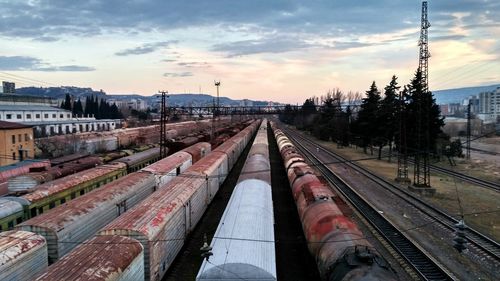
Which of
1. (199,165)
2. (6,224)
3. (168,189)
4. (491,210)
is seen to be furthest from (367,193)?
(6,224)

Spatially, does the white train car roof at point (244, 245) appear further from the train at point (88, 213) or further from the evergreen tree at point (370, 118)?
the evergreen tree at point (370, 118)

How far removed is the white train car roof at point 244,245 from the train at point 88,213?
617cm

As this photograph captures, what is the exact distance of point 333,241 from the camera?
47.3 feet

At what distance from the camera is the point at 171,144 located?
49000mm

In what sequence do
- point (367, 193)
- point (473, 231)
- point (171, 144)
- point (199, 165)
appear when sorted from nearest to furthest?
point (473, 231)
point (199, 165)
point (367, 193)
point (171, 144)

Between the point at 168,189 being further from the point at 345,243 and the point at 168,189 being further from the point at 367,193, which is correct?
the point at 367,193

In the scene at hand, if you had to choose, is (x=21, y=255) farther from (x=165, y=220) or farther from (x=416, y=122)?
(x=416, y=122)

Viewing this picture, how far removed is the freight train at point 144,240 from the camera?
37.1 feet

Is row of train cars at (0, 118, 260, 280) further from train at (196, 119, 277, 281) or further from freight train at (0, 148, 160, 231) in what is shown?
train at (196, 119, 277, 281)

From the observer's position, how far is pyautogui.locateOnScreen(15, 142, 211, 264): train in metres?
15.3

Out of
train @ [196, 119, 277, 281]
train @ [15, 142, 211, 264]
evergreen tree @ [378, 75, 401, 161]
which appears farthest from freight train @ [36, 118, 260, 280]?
evergreen tree @ [378, 75, 401, 161]

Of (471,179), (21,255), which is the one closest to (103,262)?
(21,255)

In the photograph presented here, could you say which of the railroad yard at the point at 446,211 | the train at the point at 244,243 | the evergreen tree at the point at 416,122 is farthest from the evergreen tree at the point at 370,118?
the train at the point at 244,243

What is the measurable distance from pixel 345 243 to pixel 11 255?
1108 cm
